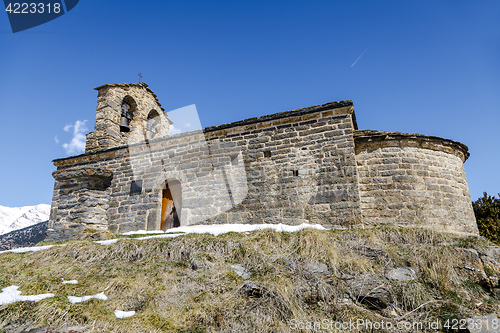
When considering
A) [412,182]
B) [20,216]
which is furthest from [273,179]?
[20,216]

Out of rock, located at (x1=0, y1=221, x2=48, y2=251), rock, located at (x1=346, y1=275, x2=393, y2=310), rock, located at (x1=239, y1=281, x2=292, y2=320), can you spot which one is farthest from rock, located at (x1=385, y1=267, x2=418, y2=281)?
rock, located at (x1=0, y1=221, x2=48, y2=251)

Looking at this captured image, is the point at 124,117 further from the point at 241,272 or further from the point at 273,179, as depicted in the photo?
the point at 241,272

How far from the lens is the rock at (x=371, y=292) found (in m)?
4.14

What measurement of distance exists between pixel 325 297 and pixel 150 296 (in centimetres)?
231

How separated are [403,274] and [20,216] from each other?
30191 millimetres

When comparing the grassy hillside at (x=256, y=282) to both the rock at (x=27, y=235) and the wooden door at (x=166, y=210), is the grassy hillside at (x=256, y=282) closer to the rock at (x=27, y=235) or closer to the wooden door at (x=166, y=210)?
the wooden door at (x=166, y=210)

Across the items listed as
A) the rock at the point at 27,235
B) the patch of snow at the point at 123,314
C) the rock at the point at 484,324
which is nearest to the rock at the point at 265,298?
the patch of snow at the point at 123,314

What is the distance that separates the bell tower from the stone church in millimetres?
163

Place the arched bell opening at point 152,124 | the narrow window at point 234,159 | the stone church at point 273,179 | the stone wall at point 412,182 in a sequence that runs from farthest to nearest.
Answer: the arched bell opening at point 152,124, the narrow window at point 234,159, the stone church at point 273,179, the stone wall at point 412,182

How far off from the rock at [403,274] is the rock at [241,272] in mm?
2022

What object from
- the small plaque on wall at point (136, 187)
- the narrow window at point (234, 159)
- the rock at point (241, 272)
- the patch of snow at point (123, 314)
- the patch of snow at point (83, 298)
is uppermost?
the narrow window at point (234, 159)

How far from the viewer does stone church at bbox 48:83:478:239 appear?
7.78m

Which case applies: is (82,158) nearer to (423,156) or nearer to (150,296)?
(150,296)

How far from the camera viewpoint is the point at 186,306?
4.07m
